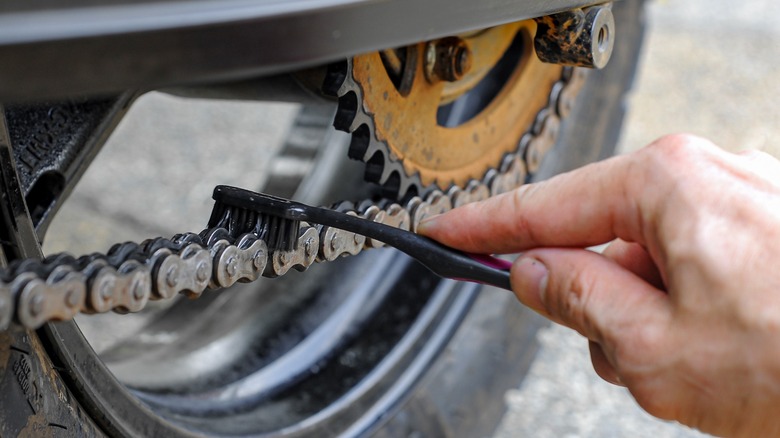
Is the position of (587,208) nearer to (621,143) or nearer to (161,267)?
(161,267)

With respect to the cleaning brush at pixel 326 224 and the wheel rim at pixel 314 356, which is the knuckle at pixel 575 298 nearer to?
the cleaning brush at pixel 326 224

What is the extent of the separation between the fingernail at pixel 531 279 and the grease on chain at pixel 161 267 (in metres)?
0.19

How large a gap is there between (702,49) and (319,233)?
225 centimetres

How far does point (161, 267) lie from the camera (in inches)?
25.3

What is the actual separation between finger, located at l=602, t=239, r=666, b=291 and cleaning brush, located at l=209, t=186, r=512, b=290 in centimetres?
7

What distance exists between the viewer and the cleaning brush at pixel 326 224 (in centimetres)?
66

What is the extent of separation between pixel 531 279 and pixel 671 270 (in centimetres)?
10

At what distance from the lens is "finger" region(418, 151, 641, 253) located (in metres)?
0.60

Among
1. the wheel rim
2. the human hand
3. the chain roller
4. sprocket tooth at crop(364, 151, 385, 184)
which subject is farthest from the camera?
the wheel rim

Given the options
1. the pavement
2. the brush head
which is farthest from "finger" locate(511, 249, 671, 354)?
the pavement

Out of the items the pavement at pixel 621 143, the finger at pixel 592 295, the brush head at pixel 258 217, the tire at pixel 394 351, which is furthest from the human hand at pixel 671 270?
the pavement at pixel 621 143

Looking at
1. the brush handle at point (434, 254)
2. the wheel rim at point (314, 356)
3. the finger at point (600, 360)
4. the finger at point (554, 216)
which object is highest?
the finger at point (554, 216)

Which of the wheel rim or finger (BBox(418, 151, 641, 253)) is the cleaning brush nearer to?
finger (BBox(418, 151, 641, 253))

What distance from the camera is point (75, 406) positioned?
74cm
